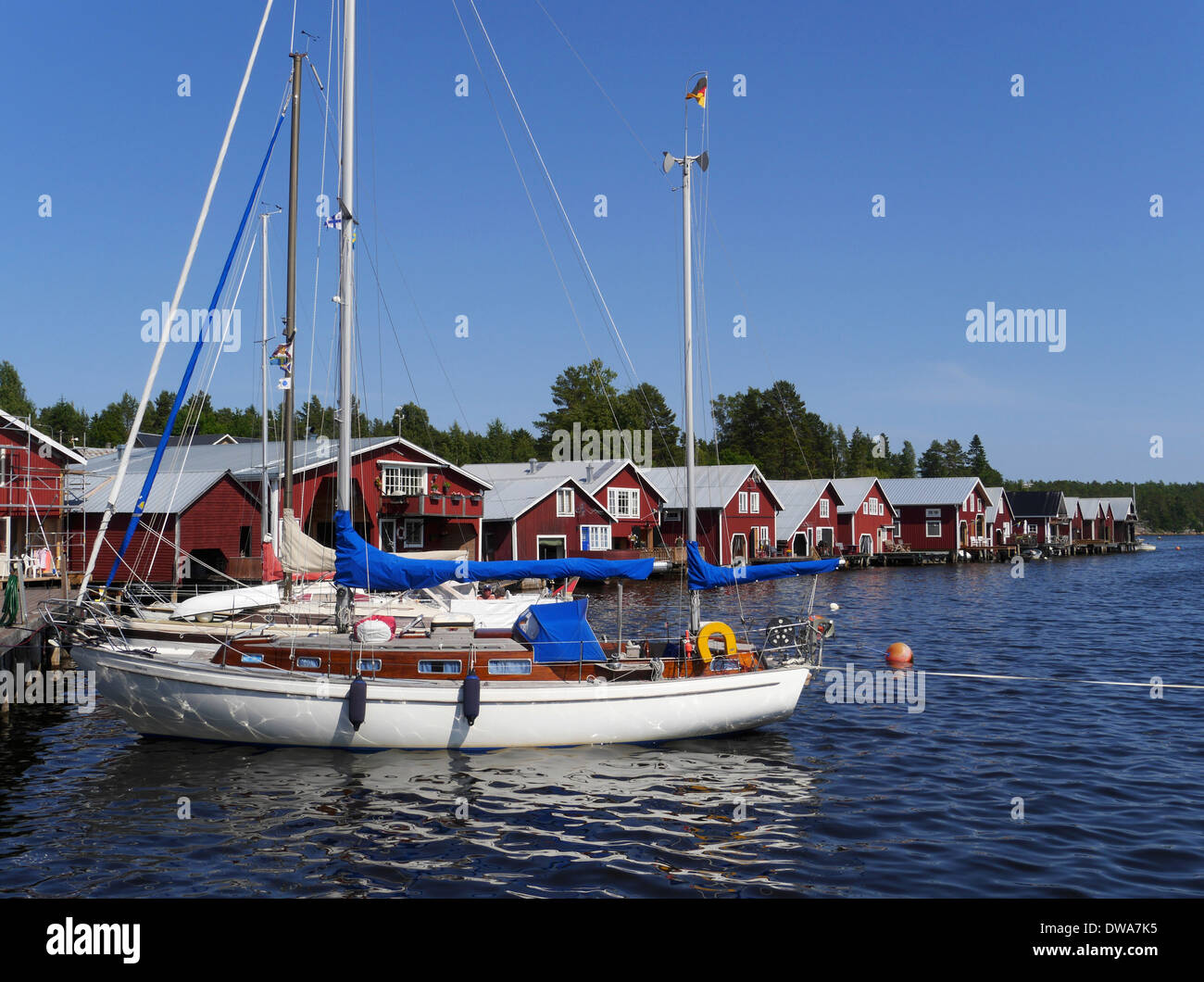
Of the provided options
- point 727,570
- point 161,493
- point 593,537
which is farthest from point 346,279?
point 593,537

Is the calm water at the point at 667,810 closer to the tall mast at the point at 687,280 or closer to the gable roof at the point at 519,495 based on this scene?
the tall mast at the point at 687,280

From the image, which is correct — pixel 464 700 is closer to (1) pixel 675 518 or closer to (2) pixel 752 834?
(2) pixel 752 834

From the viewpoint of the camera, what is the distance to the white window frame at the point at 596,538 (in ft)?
207

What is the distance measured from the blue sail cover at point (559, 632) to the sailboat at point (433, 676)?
0.03m

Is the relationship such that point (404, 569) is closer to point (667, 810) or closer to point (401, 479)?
point (667, 810)

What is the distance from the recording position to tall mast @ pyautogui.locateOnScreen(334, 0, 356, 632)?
18422 millimetres

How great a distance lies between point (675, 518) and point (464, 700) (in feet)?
194

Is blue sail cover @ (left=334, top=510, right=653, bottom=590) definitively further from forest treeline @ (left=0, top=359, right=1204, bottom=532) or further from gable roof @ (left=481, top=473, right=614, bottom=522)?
forest treeline @ (left=0, top=359, right=1204, bottom=532)

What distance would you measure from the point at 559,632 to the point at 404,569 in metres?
3.36

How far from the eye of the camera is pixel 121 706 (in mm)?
18297

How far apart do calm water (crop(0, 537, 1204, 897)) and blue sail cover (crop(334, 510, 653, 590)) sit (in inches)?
132

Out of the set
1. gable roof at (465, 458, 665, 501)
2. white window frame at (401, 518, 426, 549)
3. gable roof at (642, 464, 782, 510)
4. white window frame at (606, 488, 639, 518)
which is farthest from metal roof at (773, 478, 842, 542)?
white window frame at (401, 518, 426, 549)
